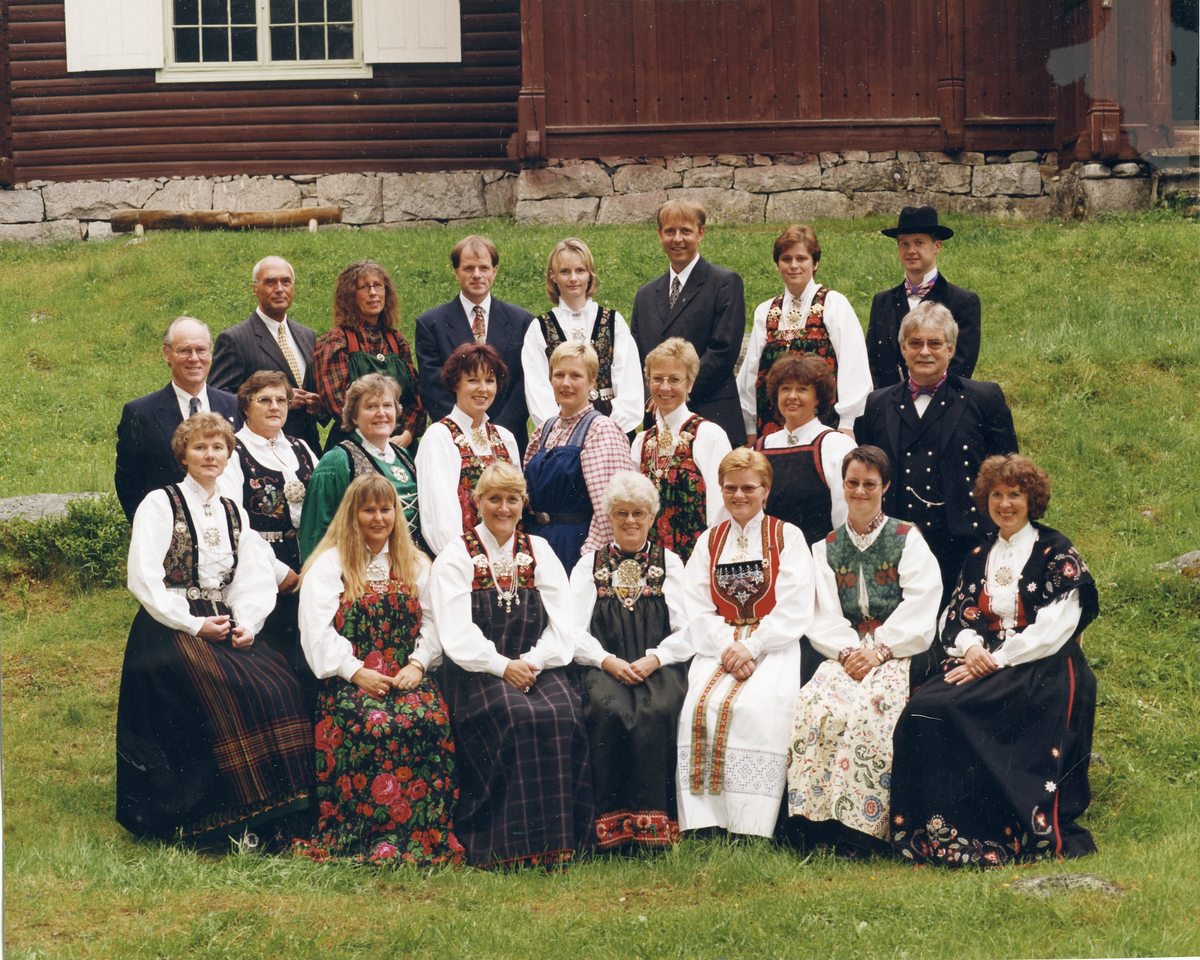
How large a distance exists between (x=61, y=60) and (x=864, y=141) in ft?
26.0

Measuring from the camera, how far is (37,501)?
7.20 metres

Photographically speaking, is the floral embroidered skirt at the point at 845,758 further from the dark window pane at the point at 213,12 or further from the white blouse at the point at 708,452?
the dark window pane at the point at 213,12

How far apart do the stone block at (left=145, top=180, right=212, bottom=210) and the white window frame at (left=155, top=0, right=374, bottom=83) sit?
1.00 meters

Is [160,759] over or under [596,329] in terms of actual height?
under

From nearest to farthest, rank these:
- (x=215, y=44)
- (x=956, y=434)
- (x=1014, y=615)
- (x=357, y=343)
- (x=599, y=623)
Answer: (x=1014, y=615), (x=599, y=623), (x=956, y=434), (x=357, y=343), (x=215, y=44)

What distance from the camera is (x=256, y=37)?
13.0 m

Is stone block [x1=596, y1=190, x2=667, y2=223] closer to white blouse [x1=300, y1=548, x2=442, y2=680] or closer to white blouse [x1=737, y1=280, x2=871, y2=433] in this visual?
white blouse [x1=737, y1=280, x2=871, y2=433]

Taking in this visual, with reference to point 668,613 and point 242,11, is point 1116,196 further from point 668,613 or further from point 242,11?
point 242,11

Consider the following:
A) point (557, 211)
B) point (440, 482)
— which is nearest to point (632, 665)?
point (440, 482)

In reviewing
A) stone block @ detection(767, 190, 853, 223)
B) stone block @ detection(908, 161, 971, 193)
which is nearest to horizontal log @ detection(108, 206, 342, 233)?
stone block @ detection(767, 190, 853, 223)

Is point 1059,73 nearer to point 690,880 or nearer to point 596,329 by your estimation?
point 596,329

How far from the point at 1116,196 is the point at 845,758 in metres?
8.43

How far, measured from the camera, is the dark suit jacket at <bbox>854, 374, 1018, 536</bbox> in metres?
5.11

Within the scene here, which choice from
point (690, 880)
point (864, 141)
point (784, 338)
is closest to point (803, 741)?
point (690, 880)
